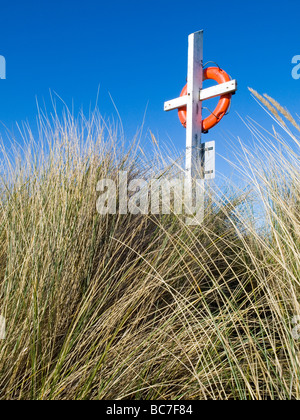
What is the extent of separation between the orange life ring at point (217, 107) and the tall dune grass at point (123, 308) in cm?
225

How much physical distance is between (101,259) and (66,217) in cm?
28

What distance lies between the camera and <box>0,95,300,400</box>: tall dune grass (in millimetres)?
1265

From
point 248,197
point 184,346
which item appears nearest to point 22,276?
point 184,346

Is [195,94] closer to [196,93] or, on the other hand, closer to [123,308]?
[196,93]

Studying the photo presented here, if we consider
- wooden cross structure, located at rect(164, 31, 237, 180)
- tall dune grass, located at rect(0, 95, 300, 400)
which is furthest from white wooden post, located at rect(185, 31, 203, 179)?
tall dune grass, located at rect(0, 95, 300, 400)

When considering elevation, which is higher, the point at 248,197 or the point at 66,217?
the point at 248,197

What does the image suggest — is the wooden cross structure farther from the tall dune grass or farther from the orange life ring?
the tall dune grass

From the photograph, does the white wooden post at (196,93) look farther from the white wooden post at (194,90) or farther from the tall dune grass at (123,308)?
the tall dune grass at (123,308)

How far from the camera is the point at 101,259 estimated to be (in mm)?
1851

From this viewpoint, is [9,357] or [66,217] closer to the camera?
[9,357]

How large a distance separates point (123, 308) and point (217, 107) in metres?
3.33

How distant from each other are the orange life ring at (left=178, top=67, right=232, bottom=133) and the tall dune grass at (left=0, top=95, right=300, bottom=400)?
2.25 m

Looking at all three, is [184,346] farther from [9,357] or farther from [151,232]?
[151,232]
